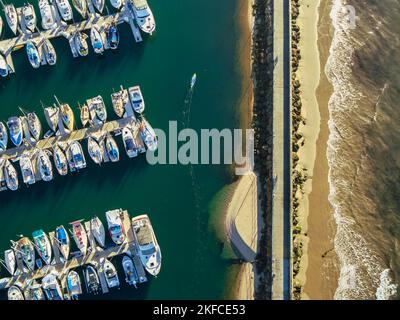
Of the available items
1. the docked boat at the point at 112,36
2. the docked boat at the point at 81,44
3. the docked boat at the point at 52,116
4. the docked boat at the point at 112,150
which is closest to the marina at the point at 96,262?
the docked boat at the point at 112,150

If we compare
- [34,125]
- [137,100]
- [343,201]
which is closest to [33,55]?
[34,125]

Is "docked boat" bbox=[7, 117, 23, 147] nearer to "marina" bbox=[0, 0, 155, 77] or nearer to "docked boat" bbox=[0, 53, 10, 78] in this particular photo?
"docked boat" bbox=[0, 53, 10, 78]

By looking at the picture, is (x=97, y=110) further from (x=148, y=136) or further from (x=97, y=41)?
(x=97, y=41)

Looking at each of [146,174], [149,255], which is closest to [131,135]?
[146,174]

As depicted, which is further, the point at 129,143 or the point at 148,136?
the point at 148,136

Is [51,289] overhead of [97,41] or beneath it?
beneath

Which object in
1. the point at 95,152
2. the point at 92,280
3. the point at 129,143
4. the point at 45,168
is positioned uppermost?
the point at 129,143

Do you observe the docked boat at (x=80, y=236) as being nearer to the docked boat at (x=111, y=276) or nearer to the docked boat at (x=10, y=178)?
→ the docked boat at (x=111, y=276)
